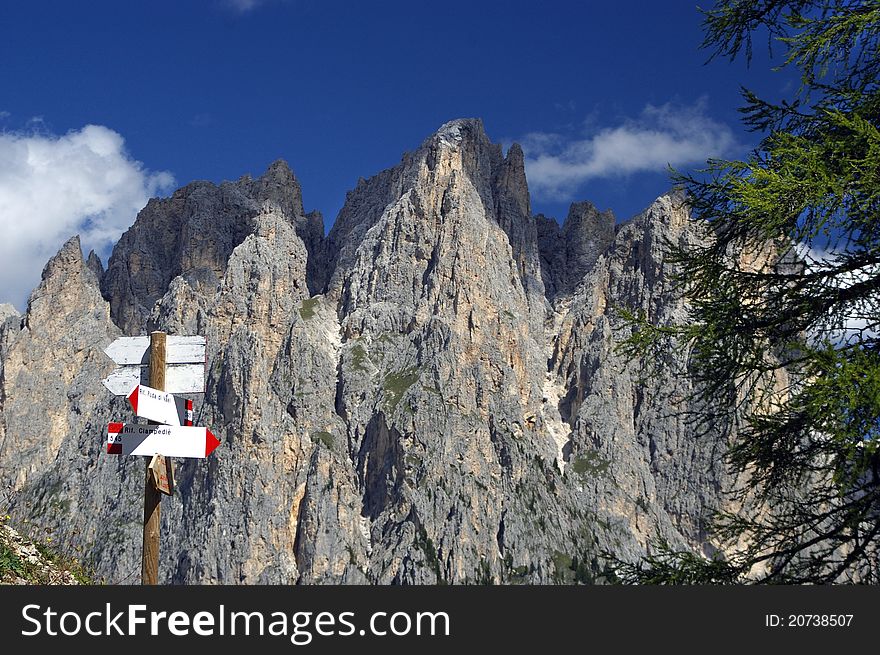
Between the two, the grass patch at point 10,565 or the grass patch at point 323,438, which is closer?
the grass patch at point 10,565

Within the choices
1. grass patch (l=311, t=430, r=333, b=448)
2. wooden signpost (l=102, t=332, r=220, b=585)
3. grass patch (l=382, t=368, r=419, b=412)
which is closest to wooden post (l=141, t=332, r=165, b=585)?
wooden signpost (l=102, t=332, r=220, b=585)

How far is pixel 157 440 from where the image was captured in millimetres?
10219

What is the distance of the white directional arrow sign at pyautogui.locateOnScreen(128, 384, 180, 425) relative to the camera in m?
9.93

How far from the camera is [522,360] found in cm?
19775

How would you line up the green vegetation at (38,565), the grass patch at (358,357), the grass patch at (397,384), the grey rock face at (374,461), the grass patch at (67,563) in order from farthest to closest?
the grass patch at (358,357), the grass patch at (397,384), the grey rock face at (374,461), the grass patch at (67,563), the green vegetation at (38,565)

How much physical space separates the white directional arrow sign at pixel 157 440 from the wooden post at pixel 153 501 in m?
0.33

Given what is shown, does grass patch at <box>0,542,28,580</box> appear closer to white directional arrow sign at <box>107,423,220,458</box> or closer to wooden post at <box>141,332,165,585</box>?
wooden post at <box>141,332,165,585</box>

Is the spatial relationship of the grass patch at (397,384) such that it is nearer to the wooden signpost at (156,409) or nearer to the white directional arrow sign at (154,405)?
the wooden signpost at (156,409)

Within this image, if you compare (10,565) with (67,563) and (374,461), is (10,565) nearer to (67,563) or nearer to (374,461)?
(67,563)

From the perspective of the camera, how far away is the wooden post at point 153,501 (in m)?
10.5

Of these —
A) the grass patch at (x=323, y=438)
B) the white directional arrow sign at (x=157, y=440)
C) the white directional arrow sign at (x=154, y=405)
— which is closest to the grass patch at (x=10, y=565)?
the white directional arrow sign at (x=157, y=440)

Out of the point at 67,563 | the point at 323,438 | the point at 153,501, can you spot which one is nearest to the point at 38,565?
the point at 67,563

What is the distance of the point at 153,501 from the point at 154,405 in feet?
4.44

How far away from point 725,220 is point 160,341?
24.2 ft
